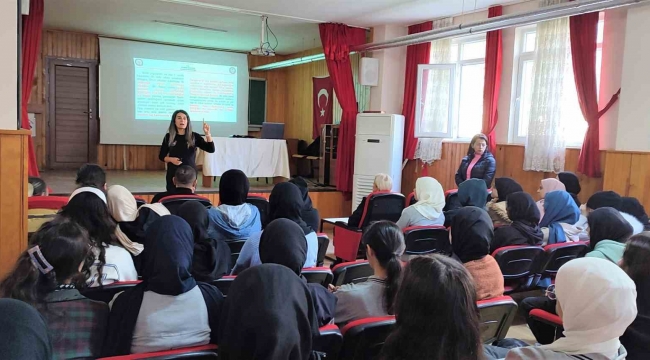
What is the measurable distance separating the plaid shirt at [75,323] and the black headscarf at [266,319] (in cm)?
46

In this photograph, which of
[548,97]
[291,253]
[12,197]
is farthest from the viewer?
[548,97]

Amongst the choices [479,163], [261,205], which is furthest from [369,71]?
[261,205]

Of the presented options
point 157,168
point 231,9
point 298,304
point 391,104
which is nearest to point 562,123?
point 391,104

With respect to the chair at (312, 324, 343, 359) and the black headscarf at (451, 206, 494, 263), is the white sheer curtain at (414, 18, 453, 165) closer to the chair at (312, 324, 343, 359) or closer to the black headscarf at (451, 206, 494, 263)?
the black headscarf at (451, 206, 494, 263)

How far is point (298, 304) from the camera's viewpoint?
1642 millimetres

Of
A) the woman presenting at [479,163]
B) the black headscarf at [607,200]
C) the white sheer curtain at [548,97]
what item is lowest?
the black headscarf at [607,200]

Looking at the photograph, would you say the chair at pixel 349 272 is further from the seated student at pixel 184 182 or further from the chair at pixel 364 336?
the seated student at pixel 184 182

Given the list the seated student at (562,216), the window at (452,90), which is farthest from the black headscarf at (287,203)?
the window at (452,90)

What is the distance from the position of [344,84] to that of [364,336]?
6.55 metres

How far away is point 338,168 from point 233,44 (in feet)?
12.7

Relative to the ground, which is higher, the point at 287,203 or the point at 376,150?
the point at 376,150

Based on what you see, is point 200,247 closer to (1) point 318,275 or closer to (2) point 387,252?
(1) point 318,275

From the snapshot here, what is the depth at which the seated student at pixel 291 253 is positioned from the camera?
6.48ft

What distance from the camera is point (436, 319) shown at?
130 centimetres
